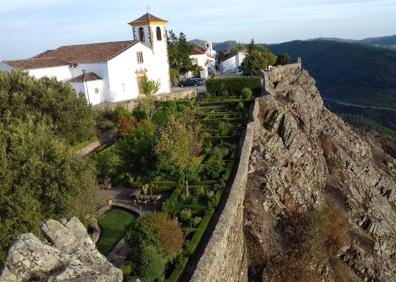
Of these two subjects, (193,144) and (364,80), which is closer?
(193,144)

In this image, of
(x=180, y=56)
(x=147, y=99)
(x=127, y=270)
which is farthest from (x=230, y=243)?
(x=180, y=56)

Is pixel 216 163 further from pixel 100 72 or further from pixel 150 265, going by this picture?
pixel 100 72

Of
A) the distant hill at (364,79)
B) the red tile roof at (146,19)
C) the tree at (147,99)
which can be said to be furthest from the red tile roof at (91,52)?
the distant hill at (364,79)

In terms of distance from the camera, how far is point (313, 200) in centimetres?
3694

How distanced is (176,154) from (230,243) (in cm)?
685

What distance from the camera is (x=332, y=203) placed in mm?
38250

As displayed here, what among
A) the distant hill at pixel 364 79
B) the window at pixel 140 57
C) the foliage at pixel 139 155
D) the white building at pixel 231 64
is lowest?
the distant hill at pixel 364 79

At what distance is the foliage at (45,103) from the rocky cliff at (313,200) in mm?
15038

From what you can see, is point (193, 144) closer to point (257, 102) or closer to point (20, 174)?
point (20, 174)

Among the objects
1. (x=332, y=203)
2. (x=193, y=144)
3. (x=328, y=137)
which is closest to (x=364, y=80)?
(x=328, y=137)

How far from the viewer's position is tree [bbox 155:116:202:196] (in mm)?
27562

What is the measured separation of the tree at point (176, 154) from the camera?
90.4ft

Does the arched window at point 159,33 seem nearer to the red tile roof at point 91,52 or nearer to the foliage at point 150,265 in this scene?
the red tile roof at point 91,52

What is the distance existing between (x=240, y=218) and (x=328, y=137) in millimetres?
24781
